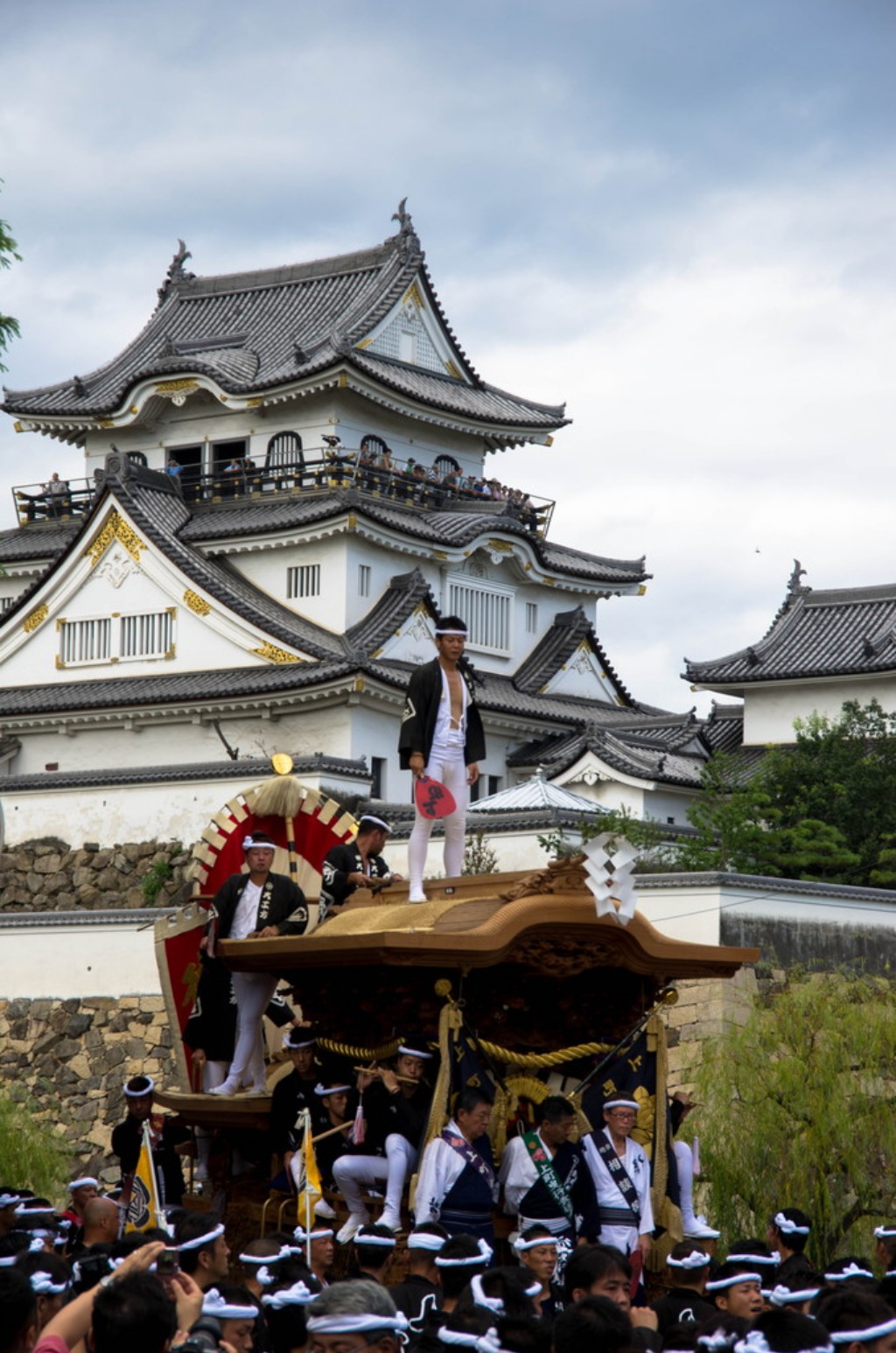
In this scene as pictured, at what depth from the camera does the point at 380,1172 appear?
10.5 m

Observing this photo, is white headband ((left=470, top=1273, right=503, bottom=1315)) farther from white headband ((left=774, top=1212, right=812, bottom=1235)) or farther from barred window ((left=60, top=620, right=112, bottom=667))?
barred window ((left=60, top=620, right=112, bottom=667))

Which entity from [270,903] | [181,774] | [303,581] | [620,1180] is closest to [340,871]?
[270,903]

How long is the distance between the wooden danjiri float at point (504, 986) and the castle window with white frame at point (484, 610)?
84.9ft

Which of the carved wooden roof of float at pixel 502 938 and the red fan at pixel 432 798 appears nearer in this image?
the carved wooden roof of float at pixel 502 938

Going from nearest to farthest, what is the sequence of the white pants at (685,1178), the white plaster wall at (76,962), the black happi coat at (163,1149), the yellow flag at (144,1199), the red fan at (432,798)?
the yellow flag at (144,1199)
the white pants at (685,1178)
the red fan at (432,798)
the black happi coat at (163,1149)
the white plaster wall at (76,962)

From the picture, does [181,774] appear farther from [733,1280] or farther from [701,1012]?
[733,1280]

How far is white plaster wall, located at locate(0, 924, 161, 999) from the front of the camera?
23547 millimetres

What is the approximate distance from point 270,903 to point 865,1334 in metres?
6.47

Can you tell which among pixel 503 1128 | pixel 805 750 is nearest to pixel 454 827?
pixel 503 1128

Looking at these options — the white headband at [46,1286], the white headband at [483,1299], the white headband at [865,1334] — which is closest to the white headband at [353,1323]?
the white headband at [483,1299]

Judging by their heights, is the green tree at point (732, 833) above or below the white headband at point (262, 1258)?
above

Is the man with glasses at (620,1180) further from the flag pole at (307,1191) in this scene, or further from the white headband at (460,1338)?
the white headband at (460,1338)

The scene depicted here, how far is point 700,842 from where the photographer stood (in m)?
28.2

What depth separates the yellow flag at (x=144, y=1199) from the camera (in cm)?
1072
